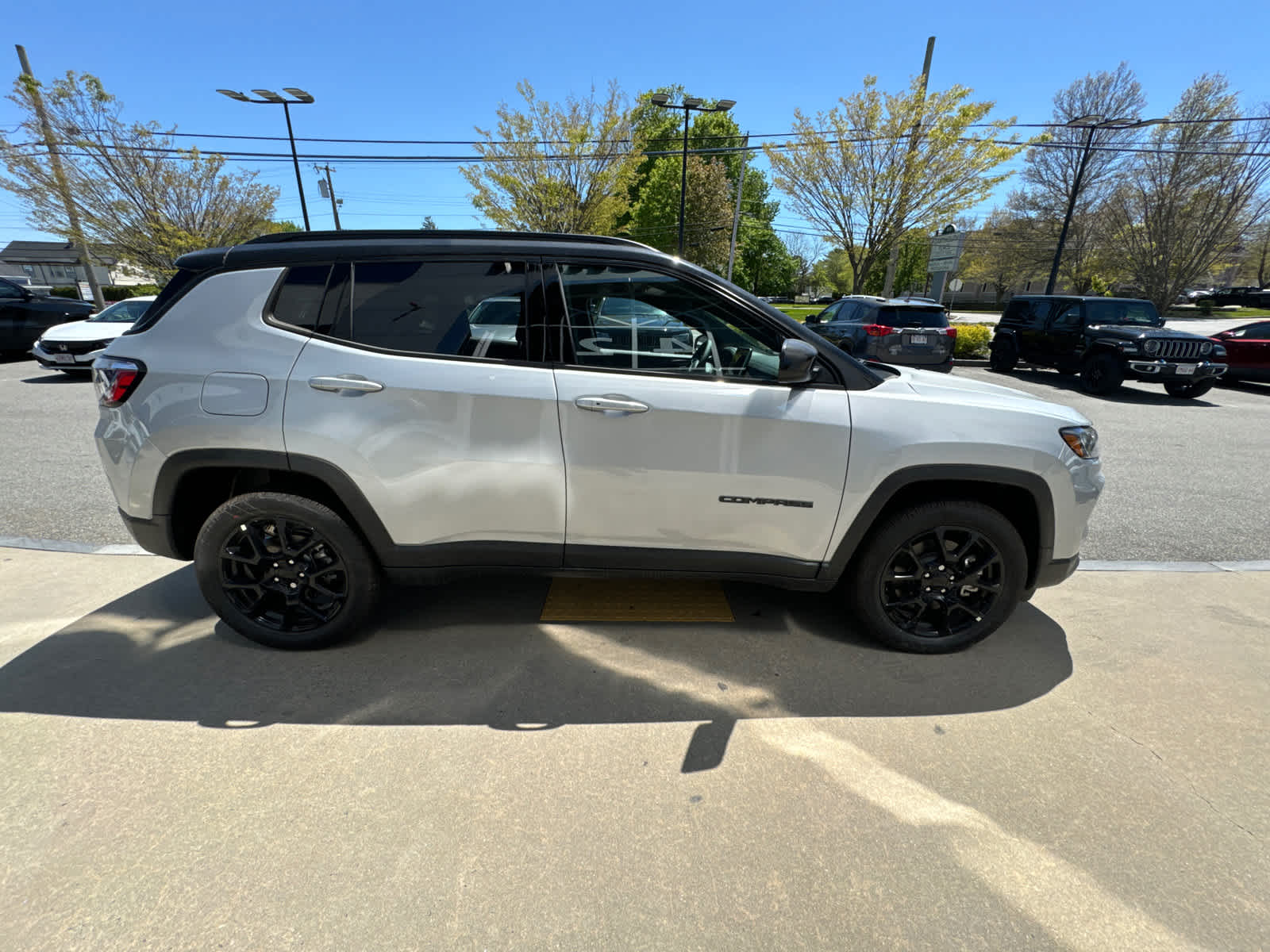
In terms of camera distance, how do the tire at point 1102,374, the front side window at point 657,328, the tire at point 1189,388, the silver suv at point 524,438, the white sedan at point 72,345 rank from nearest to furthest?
the silver suv at point 524,438 → the front side window at point 657,328 → the white sedan at point 72,345 → the tire at point 1189,388 → the tire at point 1102,374

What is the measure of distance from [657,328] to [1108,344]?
12157mm

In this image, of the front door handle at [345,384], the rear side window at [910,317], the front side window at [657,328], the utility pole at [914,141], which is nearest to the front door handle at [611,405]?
the front side window at [657,328]

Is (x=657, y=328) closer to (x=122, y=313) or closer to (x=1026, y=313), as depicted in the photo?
(x=122, y=313)

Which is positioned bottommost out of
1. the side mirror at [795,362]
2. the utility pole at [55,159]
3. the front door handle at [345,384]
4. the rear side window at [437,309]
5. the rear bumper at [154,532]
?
the rear bumper at [154,532]

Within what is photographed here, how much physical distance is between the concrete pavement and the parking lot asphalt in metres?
1.30

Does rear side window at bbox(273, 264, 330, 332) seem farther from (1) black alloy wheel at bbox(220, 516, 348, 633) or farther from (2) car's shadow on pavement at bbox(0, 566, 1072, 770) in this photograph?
(2) car's shadow on pavement at bbox(0, 566, 1072, 770)

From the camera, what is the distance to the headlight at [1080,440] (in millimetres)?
2662

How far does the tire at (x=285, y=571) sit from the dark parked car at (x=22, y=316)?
43.3ft

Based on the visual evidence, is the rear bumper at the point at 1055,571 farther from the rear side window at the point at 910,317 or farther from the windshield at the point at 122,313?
the windshield at the point at 122,313

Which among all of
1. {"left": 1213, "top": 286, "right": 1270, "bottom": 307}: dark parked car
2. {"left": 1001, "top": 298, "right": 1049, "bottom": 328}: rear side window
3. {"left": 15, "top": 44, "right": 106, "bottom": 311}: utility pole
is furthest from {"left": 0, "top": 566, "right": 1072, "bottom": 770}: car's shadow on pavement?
{"left": 1213, "top": 286, "right": 1270, "bottom": 307}: dark parked car

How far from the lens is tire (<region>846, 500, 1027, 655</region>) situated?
2689 mm

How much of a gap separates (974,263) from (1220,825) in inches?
2213

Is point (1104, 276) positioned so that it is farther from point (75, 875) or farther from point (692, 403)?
point (75, 875)

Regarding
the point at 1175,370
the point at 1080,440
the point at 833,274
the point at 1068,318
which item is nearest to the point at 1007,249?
the point at 1068,318
